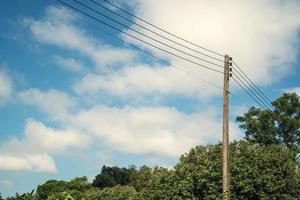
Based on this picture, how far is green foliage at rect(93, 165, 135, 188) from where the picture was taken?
143000 millimetres

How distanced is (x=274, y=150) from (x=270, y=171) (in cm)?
411

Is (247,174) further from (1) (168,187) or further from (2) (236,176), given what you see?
(1) (168,187)

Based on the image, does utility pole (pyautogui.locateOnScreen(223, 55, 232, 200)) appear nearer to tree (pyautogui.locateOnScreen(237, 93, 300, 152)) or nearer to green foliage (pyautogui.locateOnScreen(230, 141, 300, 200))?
green foliage (pyautogui.locateOnScreen(230, 141, 300, 200))

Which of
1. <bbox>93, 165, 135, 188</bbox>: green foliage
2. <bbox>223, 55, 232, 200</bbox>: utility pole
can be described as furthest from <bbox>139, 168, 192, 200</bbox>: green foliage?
<bbox>93, 165, 135, 188</bbox>: green foliage

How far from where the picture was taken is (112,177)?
474 ft

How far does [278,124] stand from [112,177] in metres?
83.4

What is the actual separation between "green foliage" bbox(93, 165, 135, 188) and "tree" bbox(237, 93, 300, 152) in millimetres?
78665

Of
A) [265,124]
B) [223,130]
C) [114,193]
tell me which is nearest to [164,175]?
[223,130]

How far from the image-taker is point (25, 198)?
37.7 ft

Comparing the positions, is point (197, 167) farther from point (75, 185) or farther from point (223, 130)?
point (75, 185)

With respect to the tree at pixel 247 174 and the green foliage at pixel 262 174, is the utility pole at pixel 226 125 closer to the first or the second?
the tree at pixel 247 174

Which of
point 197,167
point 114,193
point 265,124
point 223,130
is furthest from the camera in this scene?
point 114,193

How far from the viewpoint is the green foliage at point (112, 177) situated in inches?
5630

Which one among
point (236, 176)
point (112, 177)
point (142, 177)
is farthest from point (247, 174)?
point (112, 177)
